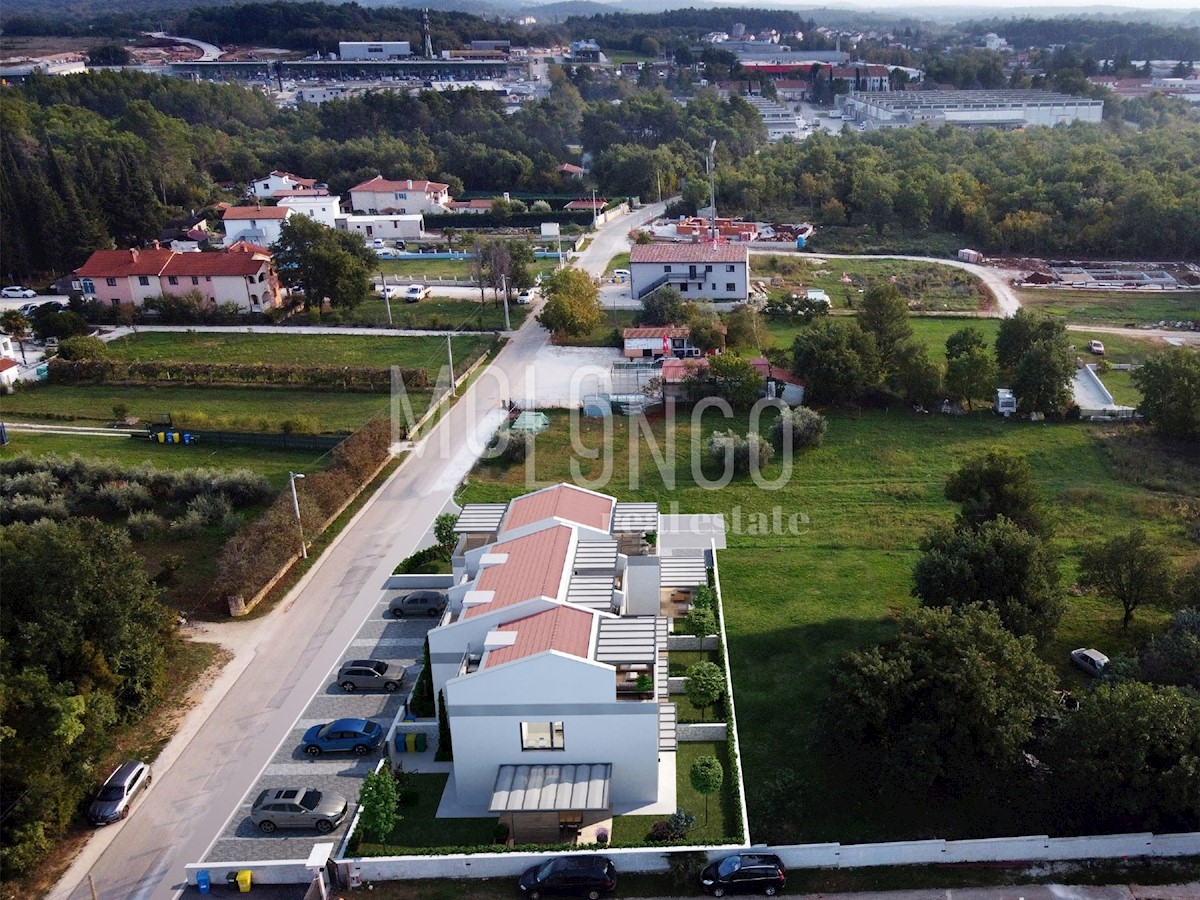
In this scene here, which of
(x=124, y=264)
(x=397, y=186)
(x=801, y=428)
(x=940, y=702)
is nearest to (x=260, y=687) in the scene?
(x=940, y=702)

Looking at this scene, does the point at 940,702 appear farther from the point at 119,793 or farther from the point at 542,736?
the point at 119,793

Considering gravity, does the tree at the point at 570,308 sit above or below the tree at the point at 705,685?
above

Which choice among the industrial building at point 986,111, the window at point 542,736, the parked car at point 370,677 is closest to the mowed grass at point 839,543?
the window at point 542,736

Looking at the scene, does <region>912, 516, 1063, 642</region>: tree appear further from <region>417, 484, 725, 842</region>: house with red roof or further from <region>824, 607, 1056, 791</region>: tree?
<region>417, 484, 725, 842</region>: house with red roof

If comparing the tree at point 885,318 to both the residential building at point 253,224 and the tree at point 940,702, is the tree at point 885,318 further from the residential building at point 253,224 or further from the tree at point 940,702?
the residential building at point 253,224

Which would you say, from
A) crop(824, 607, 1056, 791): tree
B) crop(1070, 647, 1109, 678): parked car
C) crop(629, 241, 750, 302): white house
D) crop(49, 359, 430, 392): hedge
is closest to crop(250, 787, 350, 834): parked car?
crop(824, 607, 1056, 791): tree

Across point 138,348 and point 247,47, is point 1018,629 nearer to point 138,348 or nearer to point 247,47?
point 138,348
